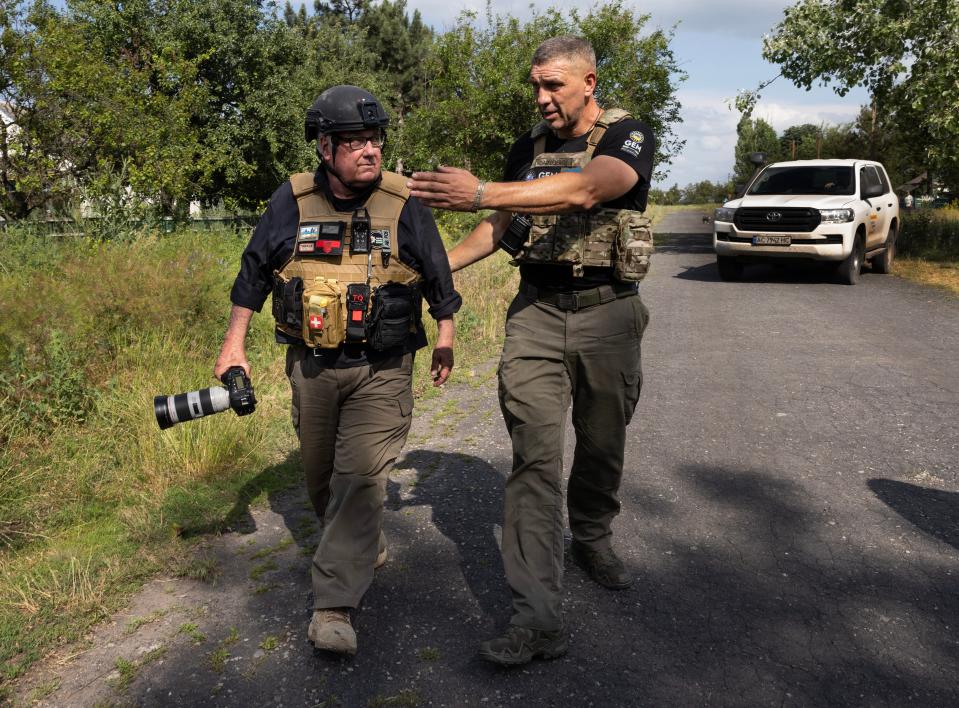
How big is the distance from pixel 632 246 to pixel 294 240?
4.27 feet

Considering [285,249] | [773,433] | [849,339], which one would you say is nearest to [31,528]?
[285,249]

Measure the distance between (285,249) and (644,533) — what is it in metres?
2.19

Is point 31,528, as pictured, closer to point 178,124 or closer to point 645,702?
point 645,702

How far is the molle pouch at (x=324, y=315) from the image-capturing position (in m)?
3.07

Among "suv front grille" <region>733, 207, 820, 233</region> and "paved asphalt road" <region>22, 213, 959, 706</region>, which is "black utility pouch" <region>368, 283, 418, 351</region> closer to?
"paved asphalt road" <region>22, 213, 959, 706</region>

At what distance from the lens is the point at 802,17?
16.3m

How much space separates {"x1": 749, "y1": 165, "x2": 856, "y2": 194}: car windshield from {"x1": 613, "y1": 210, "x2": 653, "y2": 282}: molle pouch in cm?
1203

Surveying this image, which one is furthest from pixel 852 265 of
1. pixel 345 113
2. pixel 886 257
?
pixel 345 113

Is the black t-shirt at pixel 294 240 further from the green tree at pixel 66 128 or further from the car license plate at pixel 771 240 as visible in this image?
the car license plate at pixel 771 240

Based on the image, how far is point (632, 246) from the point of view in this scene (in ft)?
10.5

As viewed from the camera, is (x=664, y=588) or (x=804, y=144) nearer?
(x=664, y=588)

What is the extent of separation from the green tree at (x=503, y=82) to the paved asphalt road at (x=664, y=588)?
18.7 metres

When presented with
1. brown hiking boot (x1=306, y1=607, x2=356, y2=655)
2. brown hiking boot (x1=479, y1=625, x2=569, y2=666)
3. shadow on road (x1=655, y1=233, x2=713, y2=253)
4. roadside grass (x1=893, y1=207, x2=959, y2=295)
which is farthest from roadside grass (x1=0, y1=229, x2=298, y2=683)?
shadow on road (x1=655, y1=233, x2=713, y2=253)

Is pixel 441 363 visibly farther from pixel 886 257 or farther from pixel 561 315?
pixel 886 257
